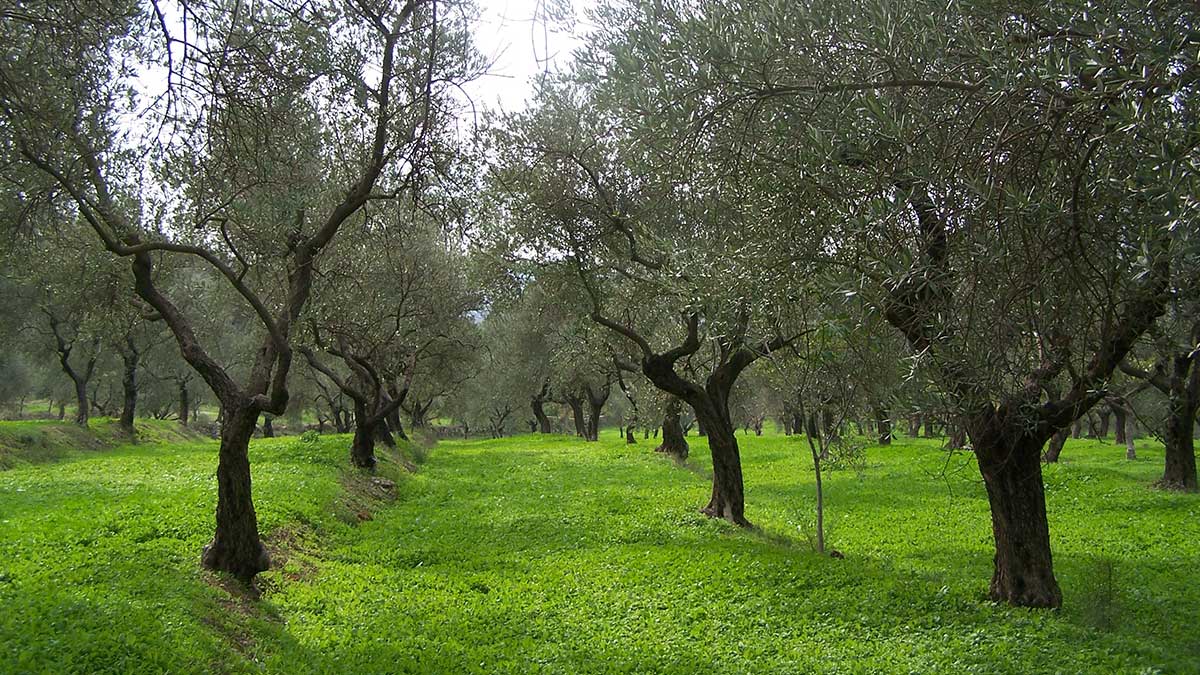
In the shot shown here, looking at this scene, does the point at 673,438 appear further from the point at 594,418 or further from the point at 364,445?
the point at 594,418

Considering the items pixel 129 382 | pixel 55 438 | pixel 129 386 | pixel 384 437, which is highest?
pixel 129 382

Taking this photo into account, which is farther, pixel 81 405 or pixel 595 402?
pixel 595 402

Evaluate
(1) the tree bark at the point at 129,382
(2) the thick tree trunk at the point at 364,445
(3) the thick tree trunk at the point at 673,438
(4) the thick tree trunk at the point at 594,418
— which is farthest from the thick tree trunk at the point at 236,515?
(4) the thick tree trunk at the point at 594,418

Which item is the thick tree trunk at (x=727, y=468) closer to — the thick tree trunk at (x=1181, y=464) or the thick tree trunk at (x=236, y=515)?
the thick tree trunk at (x=236, y=515)

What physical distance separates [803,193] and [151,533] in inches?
428

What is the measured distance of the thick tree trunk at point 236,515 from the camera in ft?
34.9

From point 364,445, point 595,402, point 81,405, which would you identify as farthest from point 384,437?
point 595,402

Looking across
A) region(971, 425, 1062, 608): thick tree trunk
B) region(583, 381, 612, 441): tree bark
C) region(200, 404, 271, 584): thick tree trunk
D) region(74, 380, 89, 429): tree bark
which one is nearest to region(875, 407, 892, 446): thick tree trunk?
region(971, 425, 1062, 608): thick tree trunk

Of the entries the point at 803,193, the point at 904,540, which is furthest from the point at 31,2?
the point at 904,540

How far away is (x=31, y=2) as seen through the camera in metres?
6.29

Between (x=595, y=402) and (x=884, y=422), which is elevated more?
Answer: (x=595, y=402)

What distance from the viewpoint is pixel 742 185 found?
881 centimetres

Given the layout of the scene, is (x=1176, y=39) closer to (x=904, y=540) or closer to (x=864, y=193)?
(x=864, y=193)

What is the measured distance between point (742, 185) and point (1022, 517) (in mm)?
5859
